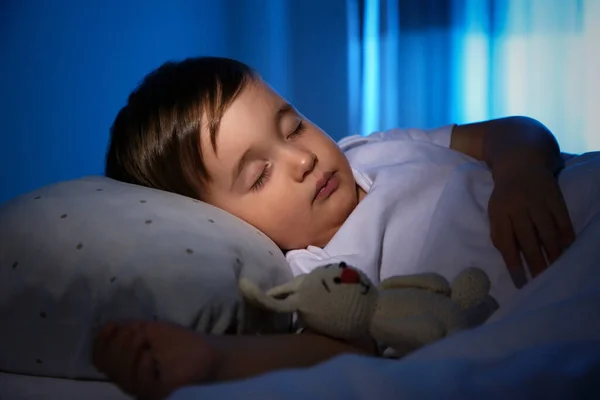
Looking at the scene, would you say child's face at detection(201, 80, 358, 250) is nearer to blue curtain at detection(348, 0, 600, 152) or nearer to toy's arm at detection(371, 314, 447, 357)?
toy's arm at detection(371, 314, 447, 357)

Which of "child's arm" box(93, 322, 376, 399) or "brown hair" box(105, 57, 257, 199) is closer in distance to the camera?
"child's arm" box(93, 322, 376, 399)

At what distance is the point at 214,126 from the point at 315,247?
0.27 m

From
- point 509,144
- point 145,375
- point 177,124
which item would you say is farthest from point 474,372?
point 177,124

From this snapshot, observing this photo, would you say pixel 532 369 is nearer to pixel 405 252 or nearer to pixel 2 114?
pixel 405 252

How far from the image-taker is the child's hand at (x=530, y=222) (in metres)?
0.70

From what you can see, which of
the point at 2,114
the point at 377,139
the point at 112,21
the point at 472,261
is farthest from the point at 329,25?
the point at 472,261

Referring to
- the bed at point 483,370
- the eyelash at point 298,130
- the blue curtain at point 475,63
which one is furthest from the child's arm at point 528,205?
the blue curtain at point 475,63

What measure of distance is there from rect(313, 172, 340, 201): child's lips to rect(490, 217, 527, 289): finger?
0.31 meters

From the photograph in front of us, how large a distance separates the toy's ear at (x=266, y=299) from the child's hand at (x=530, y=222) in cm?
29

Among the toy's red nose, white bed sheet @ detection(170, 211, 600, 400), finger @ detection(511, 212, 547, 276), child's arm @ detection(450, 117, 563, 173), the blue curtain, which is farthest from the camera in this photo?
the blue curtain

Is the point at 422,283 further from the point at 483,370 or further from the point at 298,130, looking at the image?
the point at 298,130

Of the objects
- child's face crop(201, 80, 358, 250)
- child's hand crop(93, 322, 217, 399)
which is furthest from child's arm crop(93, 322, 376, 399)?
child's face crop(201, 80, 358, 250)

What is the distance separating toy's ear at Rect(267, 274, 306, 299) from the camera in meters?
0.64

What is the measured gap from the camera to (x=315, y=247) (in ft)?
3.25
